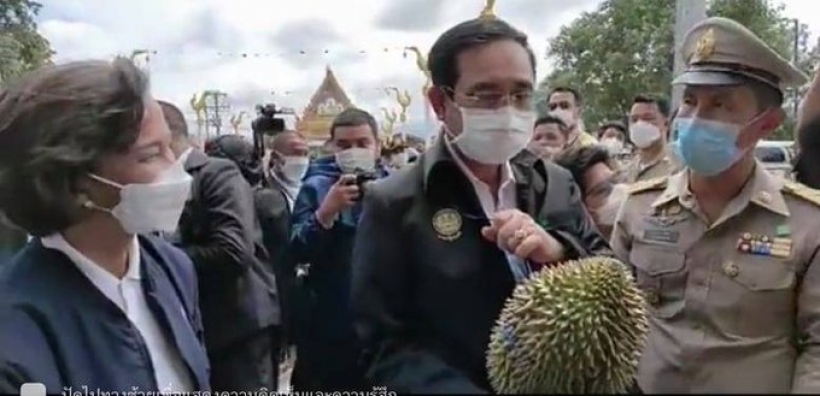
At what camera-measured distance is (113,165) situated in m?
1.62

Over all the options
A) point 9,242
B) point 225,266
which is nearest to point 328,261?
point 225,266

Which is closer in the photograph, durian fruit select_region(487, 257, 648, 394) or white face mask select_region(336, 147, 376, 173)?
durian fruit select_region(487, 257, 648, 394)

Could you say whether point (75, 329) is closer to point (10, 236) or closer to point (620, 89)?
point (10, 236)

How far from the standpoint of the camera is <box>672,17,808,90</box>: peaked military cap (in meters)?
1.86

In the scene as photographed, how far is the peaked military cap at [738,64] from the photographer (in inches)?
73.0

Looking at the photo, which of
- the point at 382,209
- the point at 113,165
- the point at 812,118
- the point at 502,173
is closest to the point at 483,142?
the point at 502,173

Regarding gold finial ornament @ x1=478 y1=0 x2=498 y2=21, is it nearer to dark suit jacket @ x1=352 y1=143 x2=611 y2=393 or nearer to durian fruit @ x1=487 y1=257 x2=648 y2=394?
dark suit jacket @ x1=352 y1=143 x2=611 y2=393

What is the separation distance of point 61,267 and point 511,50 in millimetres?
886

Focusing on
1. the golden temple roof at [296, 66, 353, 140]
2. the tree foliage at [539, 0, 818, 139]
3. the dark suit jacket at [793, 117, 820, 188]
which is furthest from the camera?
the golden temple roof at [296, 66, 353, 140]

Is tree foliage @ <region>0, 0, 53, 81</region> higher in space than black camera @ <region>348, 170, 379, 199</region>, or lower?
higher

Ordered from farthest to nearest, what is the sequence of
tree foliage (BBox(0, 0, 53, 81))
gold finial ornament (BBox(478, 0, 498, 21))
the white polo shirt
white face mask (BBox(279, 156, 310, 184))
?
1. tree foliage (BBox(0, 0, 53, 81))
2. white face mask (BBox(279, 156, 310, 184))
3. gold finial ornament (BBox(478, 0, 498, 21))
4. the white polo shirt

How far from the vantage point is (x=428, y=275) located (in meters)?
1.51

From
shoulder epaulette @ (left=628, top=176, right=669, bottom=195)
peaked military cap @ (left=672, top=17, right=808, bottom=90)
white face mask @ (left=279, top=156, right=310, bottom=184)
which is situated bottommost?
white face mask @ (left=279, top=156, right=310, bottom=184)

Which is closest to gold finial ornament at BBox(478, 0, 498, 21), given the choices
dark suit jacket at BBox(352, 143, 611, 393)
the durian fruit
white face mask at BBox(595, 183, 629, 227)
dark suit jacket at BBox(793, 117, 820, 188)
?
dark suit jacket at BBox(352, 143, 611, 393)
